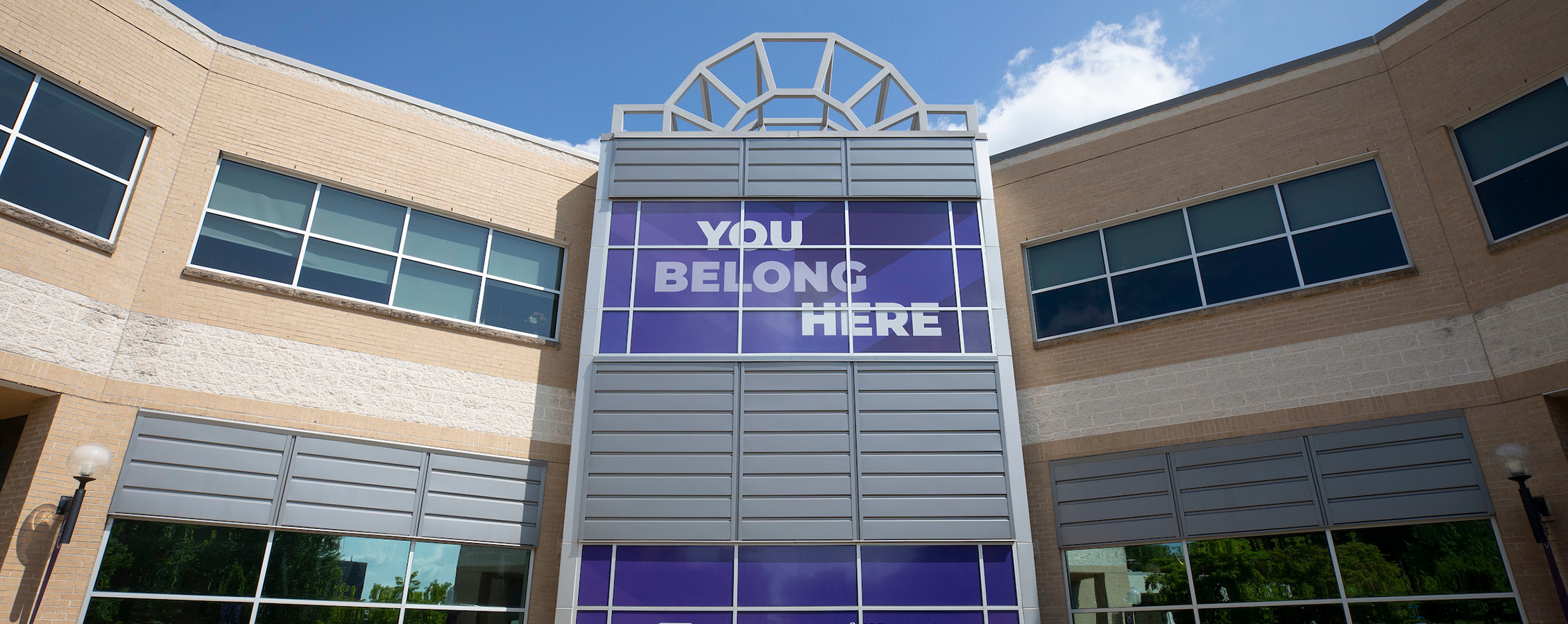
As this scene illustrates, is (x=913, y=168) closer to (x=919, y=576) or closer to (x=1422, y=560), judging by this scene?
(x=919, y=576)

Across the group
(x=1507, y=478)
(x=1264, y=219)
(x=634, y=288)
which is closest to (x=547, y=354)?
(x=634, y=288)

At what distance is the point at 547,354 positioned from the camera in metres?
14.3

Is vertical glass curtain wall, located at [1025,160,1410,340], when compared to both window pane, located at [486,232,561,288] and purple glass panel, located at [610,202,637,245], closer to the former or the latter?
purple glass panel, located at [610,202,637,245]

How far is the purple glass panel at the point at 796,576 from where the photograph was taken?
1212cm

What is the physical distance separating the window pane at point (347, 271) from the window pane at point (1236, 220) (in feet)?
42.6

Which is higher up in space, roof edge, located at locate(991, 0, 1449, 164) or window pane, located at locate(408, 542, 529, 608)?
roof edge, located at locate(991, 0, 1449, 164)

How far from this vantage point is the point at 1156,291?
13922 mm

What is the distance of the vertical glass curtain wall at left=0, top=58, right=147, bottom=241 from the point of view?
35.0ft

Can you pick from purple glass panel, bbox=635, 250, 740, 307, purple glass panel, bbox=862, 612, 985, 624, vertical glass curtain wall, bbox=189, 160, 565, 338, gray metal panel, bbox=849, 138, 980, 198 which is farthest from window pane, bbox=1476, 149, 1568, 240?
vertical glass curtain wall, bbox=189, 160, 565, 338

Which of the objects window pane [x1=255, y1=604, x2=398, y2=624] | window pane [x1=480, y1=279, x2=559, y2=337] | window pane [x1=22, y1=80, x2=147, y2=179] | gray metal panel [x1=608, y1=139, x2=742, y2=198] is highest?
gray metal panel [x1=608, y1=139, x2=742, y2=198]

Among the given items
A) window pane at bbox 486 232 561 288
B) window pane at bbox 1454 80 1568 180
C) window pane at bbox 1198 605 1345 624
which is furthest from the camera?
window pane at bbox 486 232 561 288

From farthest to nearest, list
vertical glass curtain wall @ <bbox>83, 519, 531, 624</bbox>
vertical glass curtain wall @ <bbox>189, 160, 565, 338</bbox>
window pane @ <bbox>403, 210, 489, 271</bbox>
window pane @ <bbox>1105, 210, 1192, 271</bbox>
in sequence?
window pane @ <bbox>1105, 210, 1192, 271</bbox> → window pane @ <bbox>403, 210, 489, 271</bbox> → vertical glass curtain wall @ <bbox>189, 160, 565, 338</bbox> → vertical glass curtain wall @ <bbox>83, 519, 531, 624</bbox>

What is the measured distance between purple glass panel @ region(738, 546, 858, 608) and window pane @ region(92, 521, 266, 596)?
663 cm

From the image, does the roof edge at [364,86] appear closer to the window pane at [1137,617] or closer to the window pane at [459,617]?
the window pane at [459,617]
